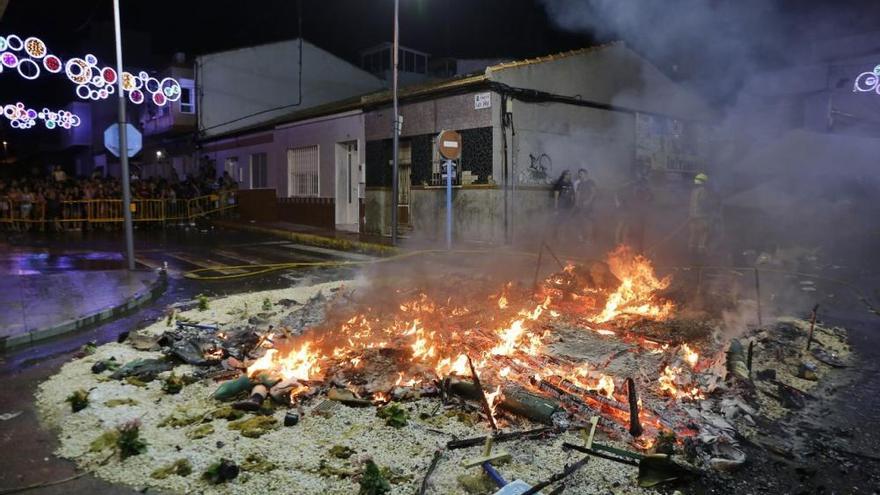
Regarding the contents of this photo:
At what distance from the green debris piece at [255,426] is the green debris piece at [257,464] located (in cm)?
33

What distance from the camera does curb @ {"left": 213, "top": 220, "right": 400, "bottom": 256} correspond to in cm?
1562

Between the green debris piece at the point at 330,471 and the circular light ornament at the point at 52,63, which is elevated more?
the circular light ornament at the point at 52,63

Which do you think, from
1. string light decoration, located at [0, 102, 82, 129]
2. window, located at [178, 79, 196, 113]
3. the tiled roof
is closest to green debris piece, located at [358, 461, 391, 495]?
the tiled roof

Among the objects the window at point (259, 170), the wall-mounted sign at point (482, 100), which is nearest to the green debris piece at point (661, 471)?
the wall-mounted sign at point (482, 100)

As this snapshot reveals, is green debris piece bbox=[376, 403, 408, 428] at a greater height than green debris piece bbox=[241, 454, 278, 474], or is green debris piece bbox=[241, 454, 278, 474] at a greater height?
green debris piece bbox=[376, 403, 408, 428]

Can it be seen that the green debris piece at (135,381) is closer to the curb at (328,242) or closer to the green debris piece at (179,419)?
the green debris piece at (179,419)

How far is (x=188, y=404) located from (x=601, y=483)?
3420 millimetres

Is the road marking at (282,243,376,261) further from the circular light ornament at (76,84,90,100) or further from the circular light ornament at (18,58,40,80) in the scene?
the circular light ornament at (76,84,90,100)

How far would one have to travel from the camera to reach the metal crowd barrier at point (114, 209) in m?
21.0

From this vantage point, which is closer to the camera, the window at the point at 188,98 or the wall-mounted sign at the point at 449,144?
the wall-mounted sign at the point at 449,144

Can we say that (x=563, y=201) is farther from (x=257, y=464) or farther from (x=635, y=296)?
(x=257, y=464)

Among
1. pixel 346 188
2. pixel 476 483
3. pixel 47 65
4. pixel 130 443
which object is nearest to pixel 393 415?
pixel 476 483

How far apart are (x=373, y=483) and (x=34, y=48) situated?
1521cm

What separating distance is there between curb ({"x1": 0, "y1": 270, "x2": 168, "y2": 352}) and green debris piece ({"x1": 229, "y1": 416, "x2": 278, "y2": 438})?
4093 millimetres
